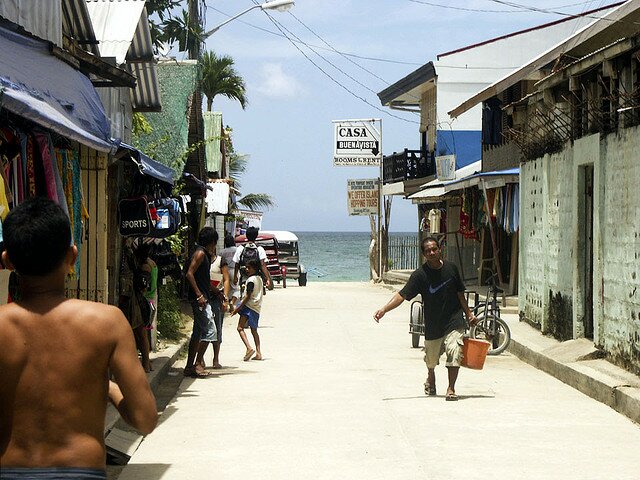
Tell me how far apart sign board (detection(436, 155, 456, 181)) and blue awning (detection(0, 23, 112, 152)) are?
1041 inches

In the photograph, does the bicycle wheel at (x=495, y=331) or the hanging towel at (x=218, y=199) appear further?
the hanging towel at (x=218, y=199)

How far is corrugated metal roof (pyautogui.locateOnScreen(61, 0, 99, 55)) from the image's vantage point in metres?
12.6

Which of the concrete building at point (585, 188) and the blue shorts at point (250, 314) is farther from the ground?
the concrete building at point (585, 188)

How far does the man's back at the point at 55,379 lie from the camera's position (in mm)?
3748

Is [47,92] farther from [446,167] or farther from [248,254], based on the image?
[446,167]

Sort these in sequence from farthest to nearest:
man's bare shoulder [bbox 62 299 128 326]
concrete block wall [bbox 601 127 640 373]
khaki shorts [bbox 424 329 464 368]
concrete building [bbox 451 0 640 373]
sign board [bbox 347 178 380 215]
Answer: sign board [bbox 347 178 380 215]
concrete building [bbox 451 0 640 373]
concrete block wall [bbox 601 127 640 373]
khaki shorts [bbox 424 329 464 368]
man's bare shoulder [bbox 62 299 128 326]

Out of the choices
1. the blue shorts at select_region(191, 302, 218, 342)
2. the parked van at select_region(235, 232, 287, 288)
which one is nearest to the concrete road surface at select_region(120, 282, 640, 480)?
the blue shorts at select_region(191, 302, 218, 342)

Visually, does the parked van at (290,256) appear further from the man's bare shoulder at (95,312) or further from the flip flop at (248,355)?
the man's bare shoulder at (95,312)

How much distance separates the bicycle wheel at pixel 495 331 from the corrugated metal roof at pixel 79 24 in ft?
22.8

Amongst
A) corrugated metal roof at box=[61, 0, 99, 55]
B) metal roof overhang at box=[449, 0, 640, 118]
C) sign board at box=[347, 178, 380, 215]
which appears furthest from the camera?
sign board at box=[347, 178, 380, 215]

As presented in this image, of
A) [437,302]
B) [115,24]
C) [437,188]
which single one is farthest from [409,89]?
[437,302]

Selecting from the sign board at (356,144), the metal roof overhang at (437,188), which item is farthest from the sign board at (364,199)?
the metal roof overhang at (437,188)

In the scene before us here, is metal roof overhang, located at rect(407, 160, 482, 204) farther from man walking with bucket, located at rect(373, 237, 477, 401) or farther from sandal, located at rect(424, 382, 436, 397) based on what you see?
sandal, located at rect(424, 382, 436, 397)

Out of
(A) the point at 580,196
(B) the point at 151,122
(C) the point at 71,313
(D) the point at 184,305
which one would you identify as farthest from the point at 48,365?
(D) the point at 184,305
